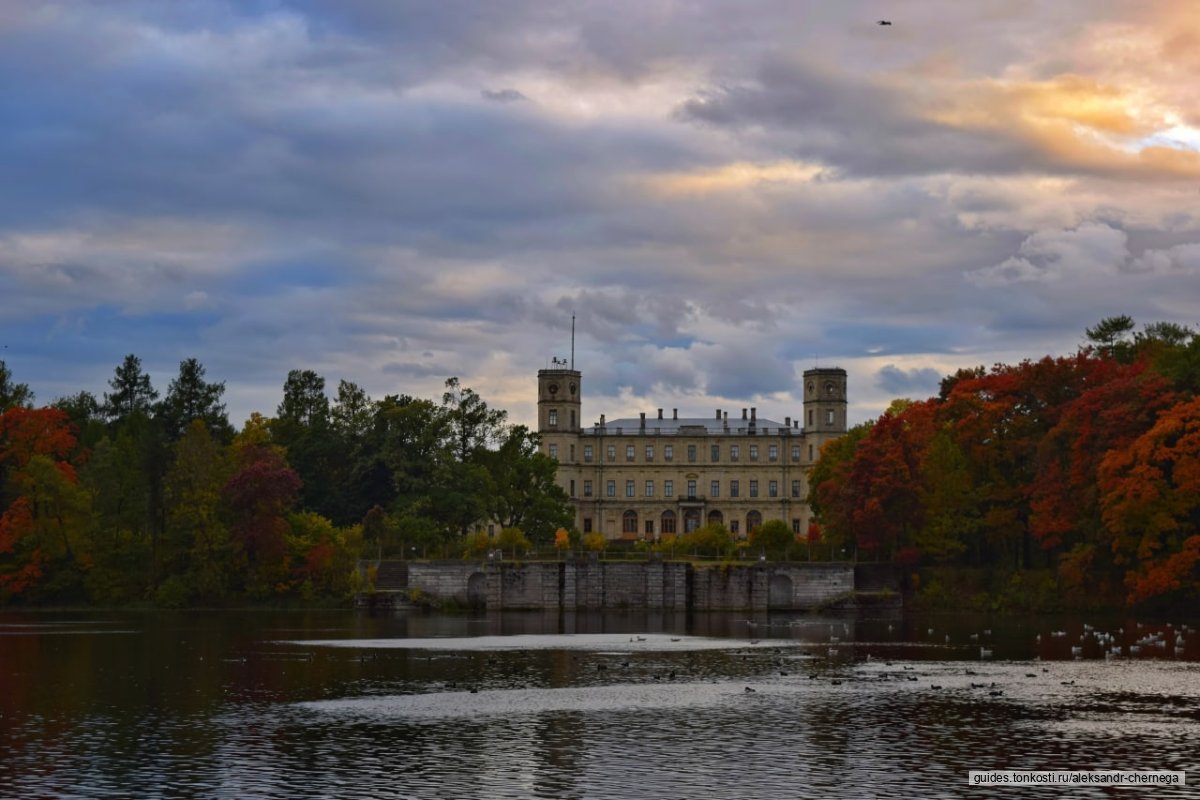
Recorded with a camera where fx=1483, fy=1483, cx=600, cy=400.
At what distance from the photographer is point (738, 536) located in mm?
145375

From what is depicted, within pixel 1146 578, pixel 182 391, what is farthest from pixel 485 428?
pixel 1146 578

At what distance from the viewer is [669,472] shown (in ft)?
493

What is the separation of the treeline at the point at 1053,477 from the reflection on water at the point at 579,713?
7754 millimetres

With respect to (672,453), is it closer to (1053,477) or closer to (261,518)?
(261,518)

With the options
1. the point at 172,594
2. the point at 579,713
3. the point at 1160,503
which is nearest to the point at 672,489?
the point at 172,594

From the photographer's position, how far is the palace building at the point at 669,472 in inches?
5876

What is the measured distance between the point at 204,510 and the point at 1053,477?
48.1 metres

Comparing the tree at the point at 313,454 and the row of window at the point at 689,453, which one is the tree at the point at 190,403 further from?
the row of window at the point at 689,453

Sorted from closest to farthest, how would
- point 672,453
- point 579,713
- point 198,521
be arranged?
point 579,713, point 198,521, point 672,453

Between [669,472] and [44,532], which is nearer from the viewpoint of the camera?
[44,532]

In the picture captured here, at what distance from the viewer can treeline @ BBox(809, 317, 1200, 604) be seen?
69.2m

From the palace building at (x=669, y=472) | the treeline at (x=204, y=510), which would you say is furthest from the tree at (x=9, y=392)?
the palace building at (x=669, y=472)

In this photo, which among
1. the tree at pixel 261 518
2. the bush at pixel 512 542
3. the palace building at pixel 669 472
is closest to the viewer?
the tree at pixel 261 518

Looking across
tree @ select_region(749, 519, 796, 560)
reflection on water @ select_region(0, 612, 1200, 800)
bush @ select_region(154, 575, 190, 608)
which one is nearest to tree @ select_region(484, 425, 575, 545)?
tree @ select_region(749, 519, 796, 560)
